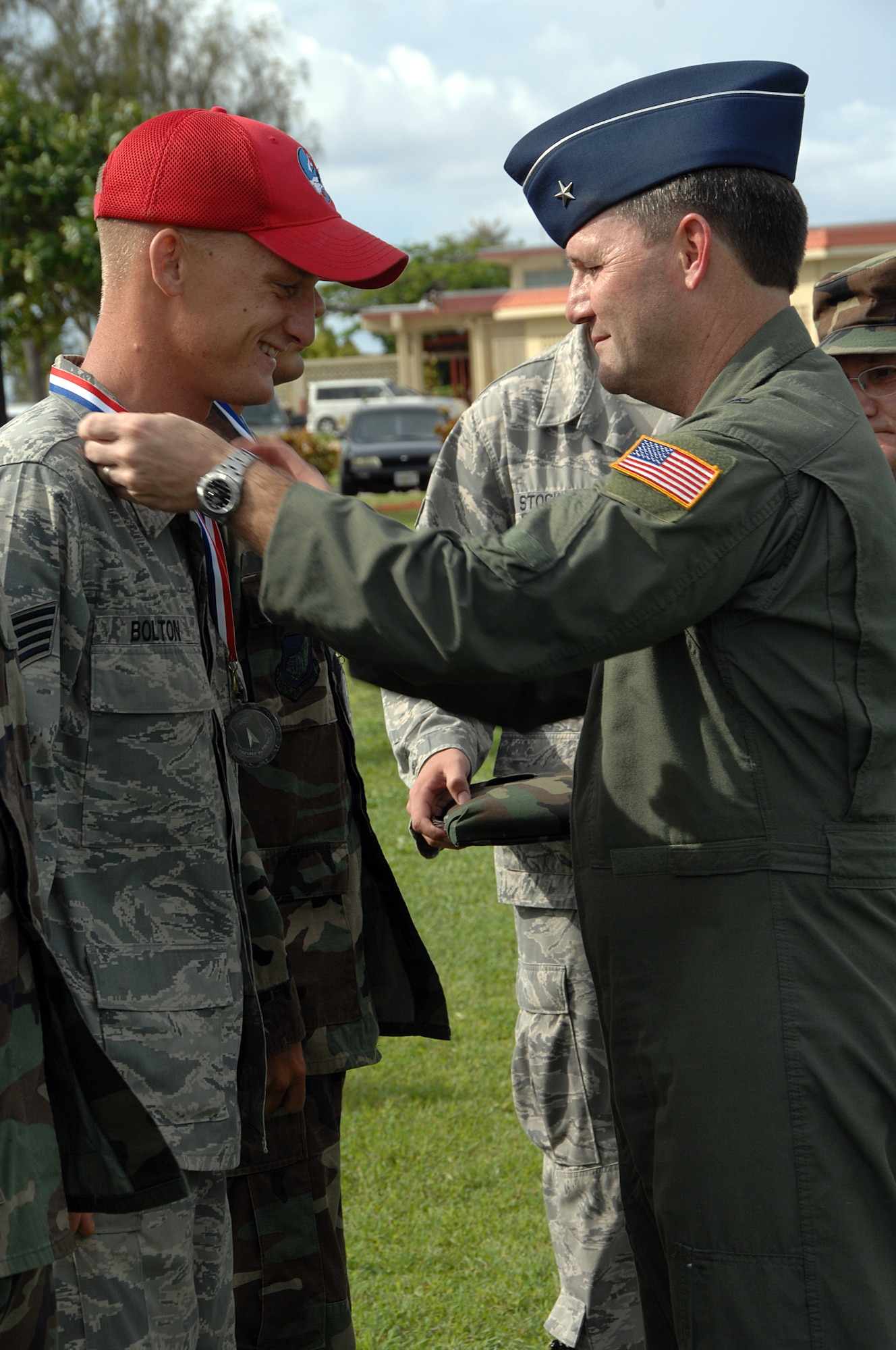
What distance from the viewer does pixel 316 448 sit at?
21.3 metres

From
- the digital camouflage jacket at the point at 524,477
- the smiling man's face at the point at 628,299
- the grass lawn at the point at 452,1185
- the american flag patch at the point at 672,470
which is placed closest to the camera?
the american flag patch at the point at 672,470

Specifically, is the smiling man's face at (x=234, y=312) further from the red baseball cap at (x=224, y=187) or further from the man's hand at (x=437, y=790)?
the man's hand at (x=437, y=790)

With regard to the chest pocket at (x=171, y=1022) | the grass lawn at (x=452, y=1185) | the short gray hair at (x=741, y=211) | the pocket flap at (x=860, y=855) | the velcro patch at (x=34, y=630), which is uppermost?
the short gray hair at (x=741, y=211)

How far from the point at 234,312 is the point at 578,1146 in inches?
74.5

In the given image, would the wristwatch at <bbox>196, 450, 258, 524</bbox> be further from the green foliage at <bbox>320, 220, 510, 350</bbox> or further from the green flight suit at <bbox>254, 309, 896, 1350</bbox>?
the green foliage at <bbox>320, 220, 510, 350</bbox>

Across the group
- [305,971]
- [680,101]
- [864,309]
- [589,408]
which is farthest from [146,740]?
[864,309]

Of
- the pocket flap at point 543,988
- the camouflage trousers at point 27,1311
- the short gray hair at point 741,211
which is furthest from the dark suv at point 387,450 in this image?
the camouflage trousers at point 27,1311

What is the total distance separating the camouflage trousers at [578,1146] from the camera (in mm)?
3016

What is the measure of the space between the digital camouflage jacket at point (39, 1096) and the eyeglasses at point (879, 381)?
240cm

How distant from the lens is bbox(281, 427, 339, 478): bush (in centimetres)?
2080

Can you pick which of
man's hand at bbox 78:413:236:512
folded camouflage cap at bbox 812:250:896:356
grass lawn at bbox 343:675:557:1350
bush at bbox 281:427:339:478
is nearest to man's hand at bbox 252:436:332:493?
man's hand at bbox 78:413:236:512

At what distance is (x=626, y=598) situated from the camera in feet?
6.13

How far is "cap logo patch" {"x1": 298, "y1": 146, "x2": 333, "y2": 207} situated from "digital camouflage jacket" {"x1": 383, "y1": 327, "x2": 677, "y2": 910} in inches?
34.0

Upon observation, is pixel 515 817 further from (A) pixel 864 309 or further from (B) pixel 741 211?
(A) pixel 864 309
